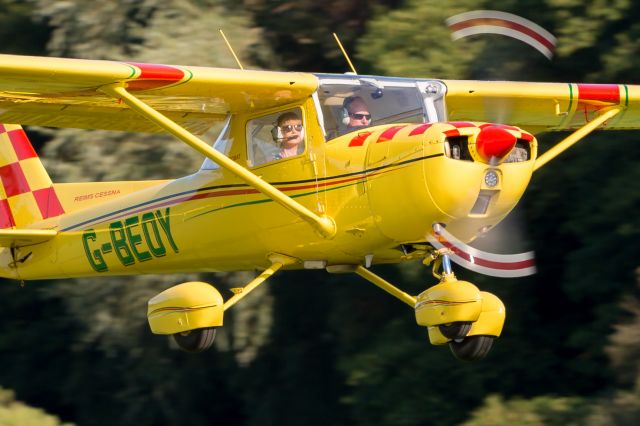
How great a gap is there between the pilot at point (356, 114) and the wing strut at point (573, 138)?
4.33 ft

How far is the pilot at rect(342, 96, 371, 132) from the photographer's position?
10.9 meters

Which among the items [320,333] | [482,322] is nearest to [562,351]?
[320,333]

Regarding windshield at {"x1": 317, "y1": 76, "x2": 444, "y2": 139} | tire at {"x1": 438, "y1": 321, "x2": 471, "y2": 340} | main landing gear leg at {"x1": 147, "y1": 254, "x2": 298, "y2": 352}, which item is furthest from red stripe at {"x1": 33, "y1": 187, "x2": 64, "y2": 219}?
tire at {"x1": 438, "y1": 321, "x2": 471, "y2": 340}

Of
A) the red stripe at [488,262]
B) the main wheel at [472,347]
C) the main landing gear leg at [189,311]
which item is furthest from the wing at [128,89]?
the main wheel at [472,347]

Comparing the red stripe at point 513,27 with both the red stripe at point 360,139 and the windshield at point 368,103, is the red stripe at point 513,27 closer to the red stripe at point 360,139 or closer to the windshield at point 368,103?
the windshield at point 368,103

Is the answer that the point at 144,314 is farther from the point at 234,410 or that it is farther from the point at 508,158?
the point at 508,158

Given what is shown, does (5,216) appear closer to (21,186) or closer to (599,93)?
(21,186)

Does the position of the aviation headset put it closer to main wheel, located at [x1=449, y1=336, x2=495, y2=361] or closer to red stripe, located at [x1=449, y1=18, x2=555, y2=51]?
red stripe, located at [x1=449, y1=18, x2=555, y2=51]

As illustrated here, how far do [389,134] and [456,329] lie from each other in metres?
1.57

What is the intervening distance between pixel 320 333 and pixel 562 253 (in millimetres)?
4750

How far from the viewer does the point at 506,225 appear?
10.8 metres

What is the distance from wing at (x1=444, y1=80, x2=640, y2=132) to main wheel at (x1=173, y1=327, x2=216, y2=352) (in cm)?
272

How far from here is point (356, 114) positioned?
1090cm

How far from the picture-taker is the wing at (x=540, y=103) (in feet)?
39.7
